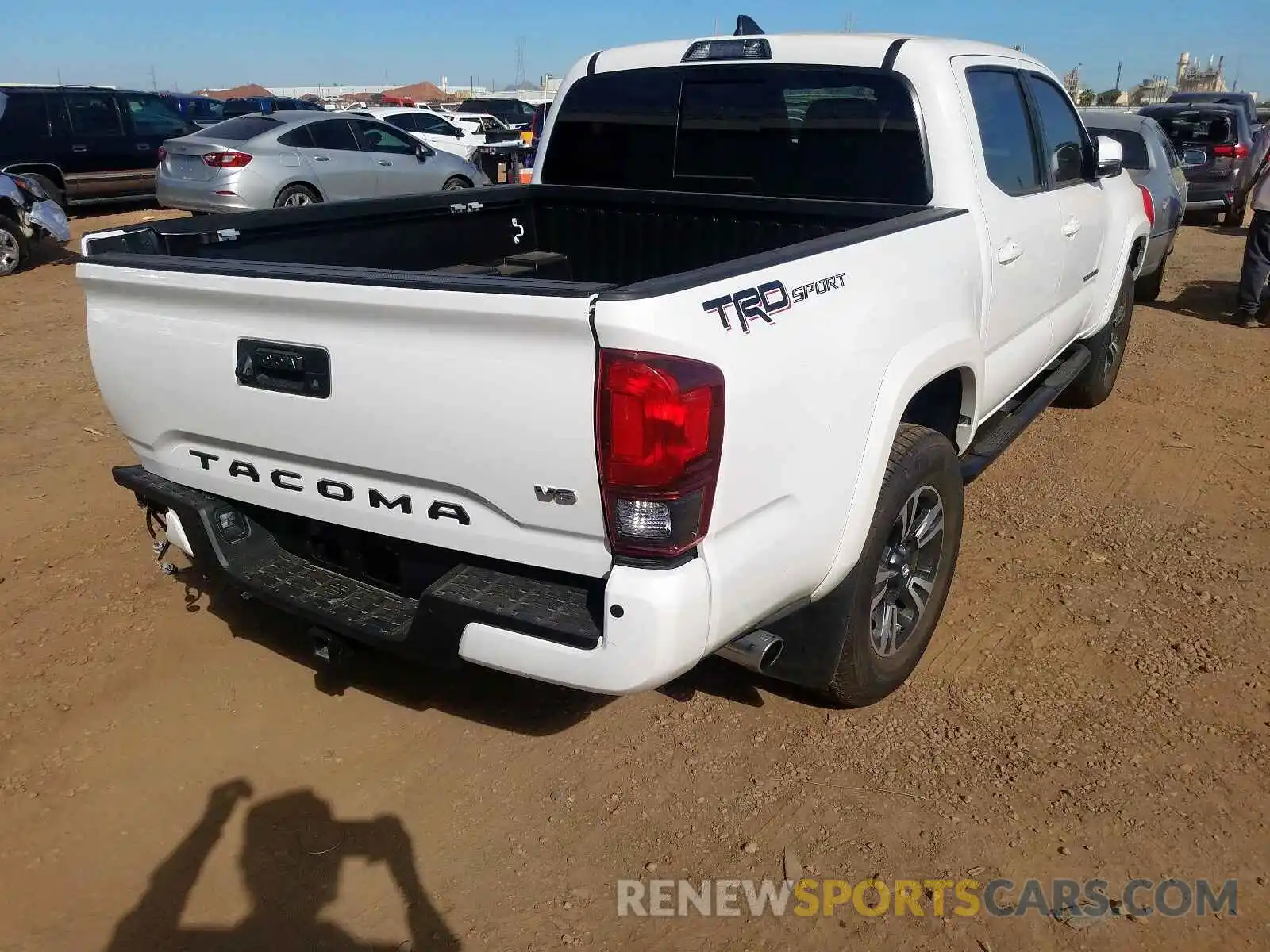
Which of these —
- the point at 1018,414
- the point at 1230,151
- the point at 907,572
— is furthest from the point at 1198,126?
the point at 907,572

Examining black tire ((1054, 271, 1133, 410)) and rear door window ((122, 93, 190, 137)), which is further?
rear door window ((122, 93, 190, 137))

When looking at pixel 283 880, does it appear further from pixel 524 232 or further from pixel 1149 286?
pixel 1149 286

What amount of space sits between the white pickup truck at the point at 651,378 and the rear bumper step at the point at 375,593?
10 millimetres

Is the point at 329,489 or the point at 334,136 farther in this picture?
the point at 334,136

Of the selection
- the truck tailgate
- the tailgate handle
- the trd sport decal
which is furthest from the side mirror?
the tailgate handle

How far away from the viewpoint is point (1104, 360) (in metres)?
6.11

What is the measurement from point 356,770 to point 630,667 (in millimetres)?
1213

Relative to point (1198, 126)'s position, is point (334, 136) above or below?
above

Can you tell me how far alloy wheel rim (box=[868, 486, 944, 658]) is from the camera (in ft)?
10.5

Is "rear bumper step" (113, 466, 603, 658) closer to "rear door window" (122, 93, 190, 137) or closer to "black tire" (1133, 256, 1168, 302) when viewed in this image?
"black tire" (1133, 256, 1168, 302)

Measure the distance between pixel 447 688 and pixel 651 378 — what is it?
5.80 feet

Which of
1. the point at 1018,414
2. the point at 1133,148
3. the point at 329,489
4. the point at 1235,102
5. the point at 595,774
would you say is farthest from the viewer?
the point at 1235,102

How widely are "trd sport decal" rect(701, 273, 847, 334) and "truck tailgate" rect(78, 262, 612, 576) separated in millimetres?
313

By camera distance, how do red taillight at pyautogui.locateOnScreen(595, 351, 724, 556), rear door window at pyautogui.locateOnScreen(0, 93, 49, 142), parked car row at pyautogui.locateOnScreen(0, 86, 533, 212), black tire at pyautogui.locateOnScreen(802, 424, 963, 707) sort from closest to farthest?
red taillight at pyautogui.locateOnScreen(595, 351, 724, 556), black tire at pyautogui.locateOnScreen(802, 424, 963, 707), parked car row at pyautogui.locateOnScreen(0, 86, 533, 212), rear door window at pyautogui.locateOnScreen(0, 93, 49, 142)
